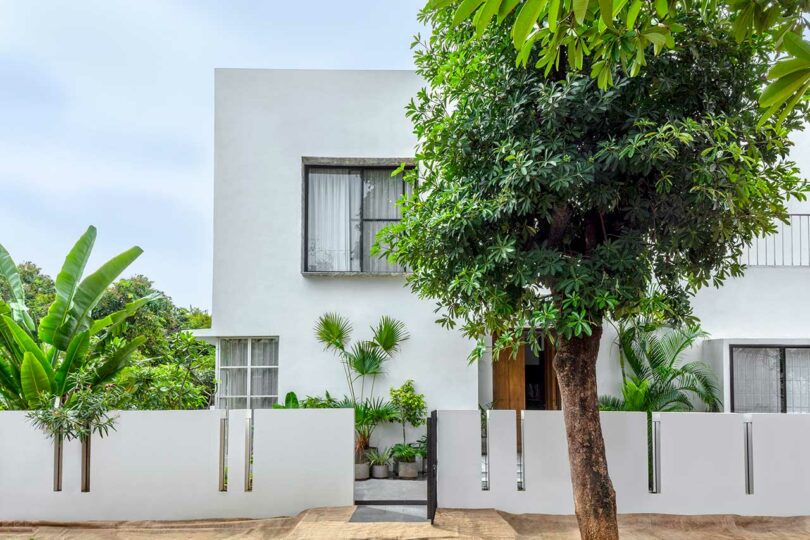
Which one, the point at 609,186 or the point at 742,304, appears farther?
the point at 742,304

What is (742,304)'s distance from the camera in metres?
10.6

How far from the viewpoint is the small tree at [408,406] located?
9.41m

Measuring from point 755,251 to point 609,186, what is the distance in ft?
23.6

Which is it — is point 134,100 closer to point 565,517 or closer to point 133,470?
point 133,470

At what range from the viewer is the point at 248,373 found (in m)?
9.96

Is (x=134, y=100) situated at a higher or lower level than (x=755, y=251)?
higher

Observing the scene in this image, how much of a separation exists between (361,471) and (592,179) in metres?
5.90

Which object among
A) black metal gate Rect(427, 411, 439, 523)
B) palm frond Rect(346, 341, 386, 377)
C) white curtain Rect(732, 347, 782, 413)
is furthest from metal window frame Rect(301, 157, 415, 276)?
white curtain Rect(732, 347, 782, 413)

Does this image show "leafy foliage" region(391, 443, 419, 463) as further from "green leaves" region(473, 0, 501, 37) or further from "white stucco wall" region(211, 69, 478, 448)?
"green leaves" region(473, 0, 501, 37)

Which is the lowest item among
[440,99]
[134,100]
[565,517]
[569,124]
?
[565,517]

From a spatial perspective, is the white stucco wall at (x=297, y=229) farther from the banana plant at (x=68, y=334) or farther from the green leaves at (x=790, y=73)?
the green leaves at (x=790, y=73)

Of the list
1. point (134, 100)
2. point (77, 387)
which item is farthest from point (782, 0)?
point (134, 100)

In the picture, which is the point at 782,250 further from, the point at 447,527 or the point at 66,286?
the point at 66,286

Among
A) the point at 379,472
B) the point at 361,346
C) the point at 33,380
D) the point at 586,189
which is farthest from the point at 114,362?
the point at 586,189
